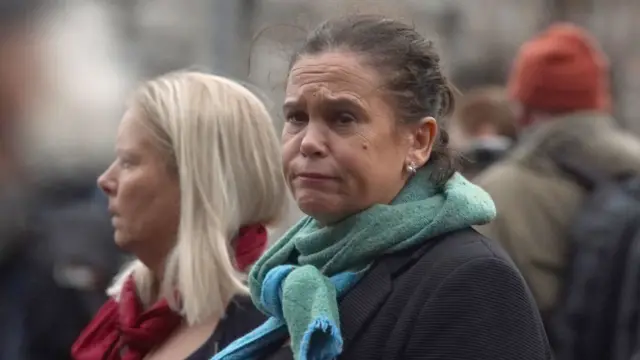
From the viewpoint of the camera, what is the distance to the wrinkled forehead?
91.0 inches

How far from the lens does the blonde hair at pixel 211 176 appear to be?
9.84 feet

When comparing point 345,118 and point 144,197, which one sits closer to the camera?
point 345,118

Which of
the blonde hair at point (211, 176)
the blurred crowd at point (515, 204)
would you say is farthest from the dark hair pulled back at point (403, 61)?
the blurred crowd at point (515, 204)

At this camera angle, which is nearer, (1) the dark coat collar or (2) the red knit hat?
(1) the dark coat collar

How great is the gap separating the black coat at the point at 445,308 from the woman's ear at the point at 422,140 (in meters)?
0.17

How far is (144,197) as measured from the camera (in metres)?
3.04

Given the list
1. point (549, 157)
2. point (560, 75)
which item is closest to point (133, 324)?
point (549, 157)

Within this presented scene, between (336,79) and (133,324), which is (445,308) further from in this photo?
(133,324)

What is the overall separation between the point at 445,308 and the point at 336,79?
1.51ft

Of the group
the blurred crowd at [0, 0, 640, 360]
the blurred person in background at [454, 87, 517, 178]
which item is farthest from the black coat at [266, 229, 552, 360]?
the blurred person in background at [454, 87, 517, 178]

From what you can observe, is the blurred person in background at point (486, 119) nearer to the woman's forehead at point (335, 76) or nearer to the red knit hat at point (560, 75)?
the red knit hat at point (560, 75)

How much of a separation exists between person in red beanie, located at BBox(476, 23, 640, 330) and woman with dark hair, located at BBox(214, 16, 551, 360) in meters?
1.98

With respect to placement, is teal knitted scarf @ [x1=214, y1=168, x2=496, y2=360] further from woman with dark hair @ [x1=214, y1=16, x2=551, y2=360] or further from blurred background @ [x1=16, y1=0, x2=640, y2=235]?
blurred background @ [x1=16, y1=0, x2=640, y2=235]

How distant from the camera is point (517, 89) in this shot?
16.5 ft
